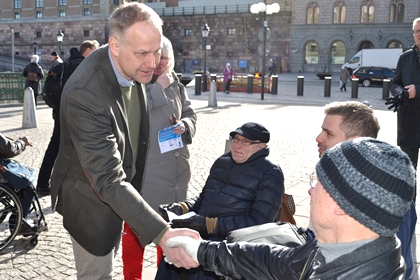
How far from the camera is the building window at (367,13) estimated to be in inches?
1828

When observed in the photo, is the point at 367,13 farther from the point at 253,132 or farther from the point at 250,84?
the point at 253,132

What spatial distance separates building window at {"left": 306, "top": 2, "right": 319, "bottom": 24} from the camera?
48.9 m

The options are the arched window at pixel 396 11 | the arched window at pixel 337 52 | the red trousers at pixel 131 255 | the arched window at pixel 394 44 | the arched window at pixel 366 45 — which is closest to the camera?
the red trousers at pixel 131 255

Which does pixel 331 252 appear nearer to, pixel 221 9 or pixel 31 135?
pixel 31 135

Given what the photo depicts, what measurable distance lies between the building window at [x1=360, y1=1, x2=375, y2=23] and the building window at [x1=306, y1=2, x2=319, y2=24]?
4.20 metres

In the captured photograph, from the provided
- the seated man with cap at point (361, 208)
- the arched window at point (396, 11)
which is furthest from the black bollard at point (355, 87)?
the arched window at point (396, 11)

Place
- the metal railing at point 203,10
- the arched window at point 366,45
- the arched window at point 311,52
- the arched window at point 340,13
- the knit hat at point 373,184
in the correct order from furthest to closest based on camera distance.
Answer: the metal railing at point 203,10, the arched window at point 311,52, the arched window at point 340,13, the arched window at point 366,45, the knit hat at point 373,184

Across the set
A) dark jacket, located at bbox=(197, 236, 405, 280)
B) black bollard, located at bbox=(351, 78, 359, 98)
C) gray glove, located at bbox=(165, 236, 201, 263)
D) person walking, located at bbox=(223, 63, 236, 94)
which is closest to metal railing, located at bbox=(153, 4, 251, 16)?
person walking, located at bbox=(223, 63, 236, 94)

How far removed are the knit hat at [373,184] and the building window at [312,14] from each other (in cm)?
4952

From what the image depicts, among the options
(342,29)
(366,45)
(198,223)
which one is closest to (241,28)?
(342,29)

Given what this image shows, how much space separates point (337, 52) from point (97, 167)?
47.9m

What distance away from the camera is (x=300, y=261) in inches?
76.0

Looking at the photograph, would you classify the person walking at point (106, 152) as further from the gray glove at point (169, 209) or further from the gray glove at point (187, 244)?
the gray glove at point (169, 209)

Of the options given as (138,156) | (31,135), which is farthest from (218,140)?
(138,156)
